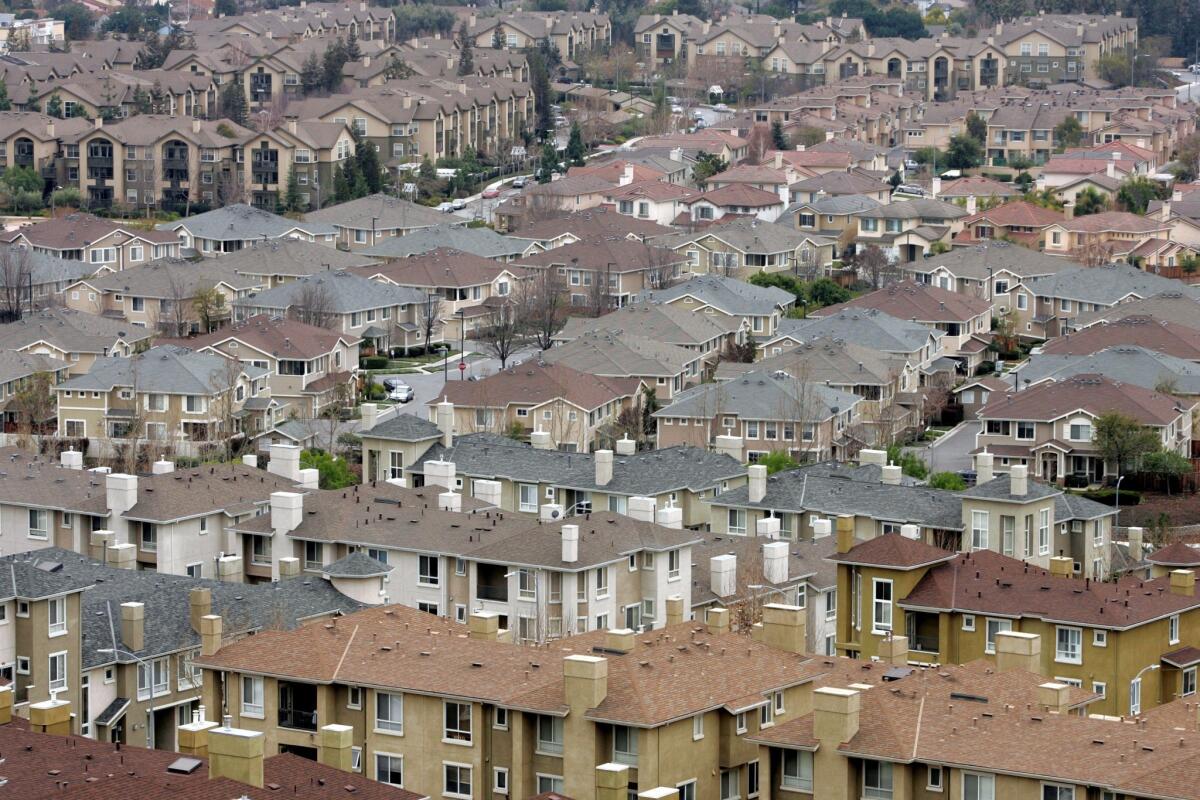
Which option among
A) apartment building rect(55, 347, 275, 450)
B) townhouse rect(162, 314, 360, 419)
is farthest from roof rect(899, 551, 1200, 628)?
townhouse rect(162, 314, 360, 419)

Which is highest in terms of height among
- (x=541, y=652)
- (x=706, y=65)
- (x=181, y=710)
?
(x=541, y=652)

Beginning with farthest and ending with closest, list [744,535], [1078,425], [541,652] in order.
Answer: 1. [1078,425]
2. [744,535]
3. [541,652]

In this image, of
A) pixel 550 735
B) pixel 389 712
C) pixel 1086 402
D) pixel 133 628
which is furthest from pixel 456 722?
pixel 1086 402

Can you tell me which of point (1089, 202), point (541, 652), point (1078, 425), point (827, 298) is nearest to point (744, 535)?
point (1078, 425)

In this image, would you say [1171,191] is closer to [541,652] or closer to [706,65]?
A: [706,65]

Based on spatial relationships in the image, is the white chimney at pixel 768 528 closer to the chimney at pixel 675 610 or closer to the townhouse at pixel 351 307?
the chimney at pixel 675 610

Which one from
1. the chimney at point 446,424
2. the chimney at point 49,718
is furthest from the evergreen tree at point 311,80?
the chimney at point 49,718
